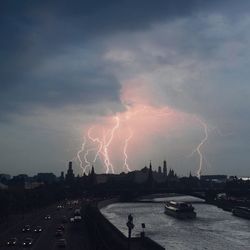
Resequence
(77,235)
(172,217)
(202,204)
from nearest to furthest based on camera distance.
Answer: (77,235)
(172,217)
(202,204)

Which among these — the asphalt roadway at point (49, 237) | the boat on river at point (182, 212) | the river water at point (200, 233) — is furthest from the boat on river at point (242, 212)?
the asphalt roadway at point (49, 237)

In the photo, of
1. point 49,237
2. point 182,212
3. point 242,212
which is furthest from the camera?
point 242,212

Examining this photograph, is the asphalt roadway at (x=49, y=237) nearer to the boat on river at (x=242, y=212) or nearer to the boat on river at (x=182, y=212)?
the boat on river at (x=182, y=212)

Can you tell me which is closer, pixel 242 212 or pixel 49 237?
pixel 49 237

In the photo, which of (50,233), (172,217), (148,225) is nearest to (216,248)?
(50,233)

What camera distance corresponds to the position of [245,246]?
8238 cm

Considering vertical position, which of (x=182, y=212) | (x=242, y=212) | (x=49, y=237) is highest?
(x=242, y=212)

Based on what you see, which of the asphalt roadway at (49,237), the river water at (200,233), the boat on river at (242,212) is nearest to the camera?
the asphalt roadway at (49,237)

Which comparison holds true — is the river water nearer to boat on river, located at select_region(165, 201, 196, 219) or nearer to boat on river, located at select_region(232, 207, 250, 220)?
boat on river, located at select_region(232, 207, 250, 220)

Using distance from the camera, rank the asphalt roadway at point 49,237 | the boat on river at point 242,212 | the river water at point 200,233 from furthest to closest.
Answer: the boat on river at point 242,212 < the river water at point 200,233 < the asphalt roadway at point 49,237

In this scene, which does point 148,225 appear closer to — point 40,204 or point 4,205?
point 4,205

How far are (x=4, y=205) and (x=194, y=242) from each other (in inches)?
Result: 1811

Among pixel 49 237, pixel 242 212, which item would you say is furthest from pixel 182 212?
pixel 49 237

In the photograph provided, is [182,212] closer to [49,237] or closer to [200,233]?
[200,233]
